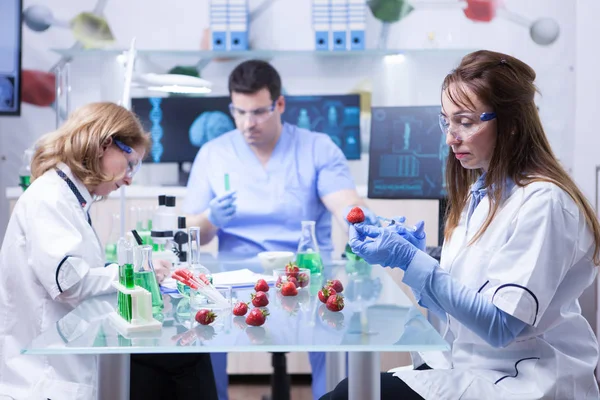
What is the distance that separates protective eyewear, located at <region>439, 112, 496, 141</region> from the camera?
1561mm

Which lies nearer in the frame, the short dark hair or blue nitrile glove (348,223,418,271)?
blue nitrile glove (348,223,418,271)

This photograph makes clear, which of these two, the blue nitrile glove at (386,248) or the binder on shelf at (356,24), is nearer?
the blue nitrile glove at (386,248)

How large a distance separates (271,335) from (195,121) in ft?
8.81

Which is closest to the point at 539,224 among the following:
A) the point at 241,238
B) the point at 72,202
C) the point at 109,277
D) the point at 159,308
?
the point at 159,308

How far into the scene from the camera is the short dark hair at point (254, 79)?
2984 millimetres

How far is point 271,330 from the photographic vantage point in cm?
140

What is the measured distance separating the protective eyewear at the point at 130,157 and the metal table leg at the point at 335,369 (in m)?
0.92

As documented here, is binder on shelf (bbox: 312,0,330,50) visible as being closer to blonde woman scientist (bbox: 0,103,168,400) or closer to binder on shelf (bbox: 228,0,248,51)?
binder on shelf (bbox: 228,0,248,51)

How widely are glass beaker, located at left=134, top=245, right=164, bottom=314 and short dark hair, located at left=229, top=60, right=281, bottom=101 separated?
5.02 ft

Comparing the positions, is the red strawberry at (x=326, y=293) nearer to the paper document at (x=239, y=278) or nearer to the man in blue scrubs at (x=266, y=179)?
the paper document at (x=239, y=278)

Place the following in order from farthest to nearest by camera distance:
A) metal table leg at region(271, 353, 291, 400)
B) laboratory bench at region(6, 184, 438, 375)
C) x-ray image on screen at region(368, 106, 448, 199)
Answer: laboratory bench at region(6, 184, 438, 375), x-ray image on screen at region(368, 106, 448, 199), metal table leg at region(271, 353, 291, 400)

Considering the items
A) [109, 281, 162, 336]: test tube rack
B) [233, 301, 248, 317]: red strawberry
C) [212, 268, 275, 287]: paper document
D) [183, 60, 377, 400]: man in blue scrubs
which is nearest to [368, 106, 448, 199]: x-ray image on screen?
[183, 60, 377, 400]: man in blue scrubs

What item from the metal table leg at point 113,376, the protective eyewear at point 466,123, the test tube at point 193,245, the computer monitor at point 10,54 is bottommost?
the metal table leg at point 113,376

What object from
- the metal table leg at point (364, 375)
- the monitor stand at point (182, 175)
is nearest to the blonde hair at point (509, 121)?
the metal table leg at point (364, 375)
